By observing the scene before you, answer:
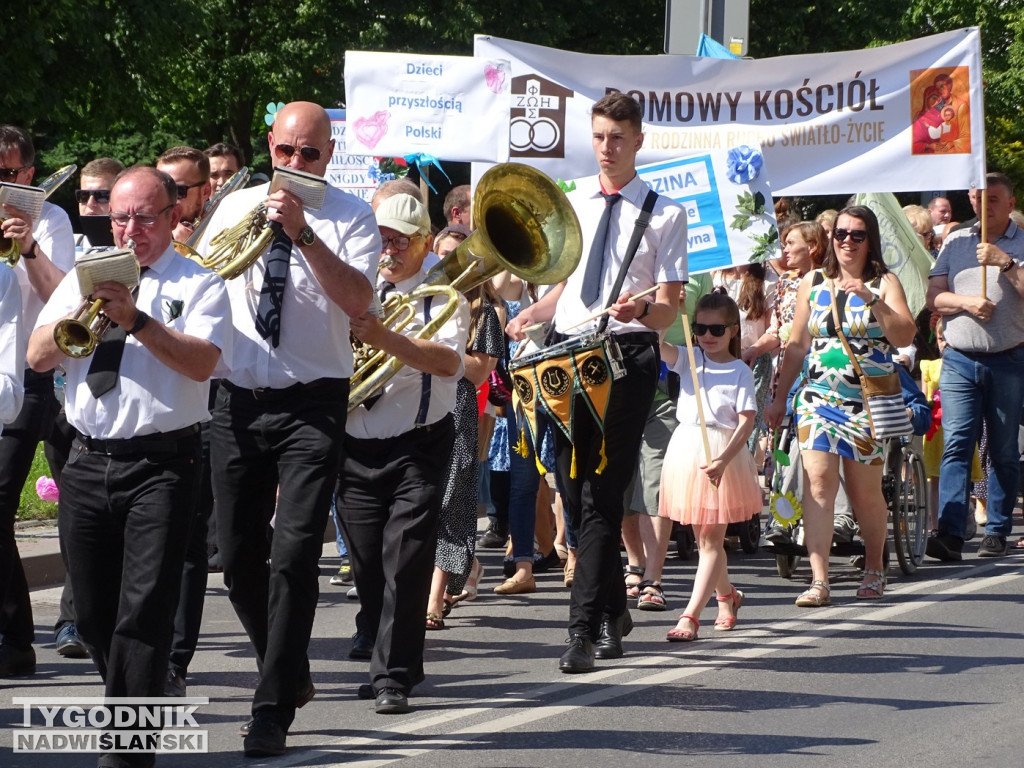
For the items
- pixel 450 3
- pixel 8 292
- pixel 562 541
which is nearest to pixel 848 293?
pixel 562 541

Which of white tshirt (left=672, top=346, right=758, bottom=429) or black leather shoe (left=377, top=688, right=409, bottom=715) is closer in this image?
black leather shoe (left=377, top=688, right=409, bottom=715)

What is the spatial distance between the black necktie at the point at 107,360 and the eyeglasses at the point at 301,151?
795 mm

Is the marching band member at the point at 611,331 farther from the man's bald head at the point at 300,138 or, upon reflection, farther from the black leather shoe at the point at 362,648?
the man's bald head at the point at 300,138

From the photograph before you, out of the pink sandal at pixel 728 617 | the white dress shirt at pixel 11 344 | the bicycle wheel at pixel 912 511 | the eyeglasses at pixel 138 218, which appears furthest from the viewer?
the bicycle wheel at pixel 912 511

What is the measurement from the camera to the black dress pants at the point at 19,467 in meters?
6.58

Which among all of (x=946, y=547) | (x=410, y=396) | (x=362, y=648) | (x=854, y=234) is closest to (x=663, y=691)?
(x=362, y=648)

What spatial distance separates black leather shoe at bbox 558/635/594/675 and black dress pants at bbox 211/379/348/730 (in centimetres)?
145

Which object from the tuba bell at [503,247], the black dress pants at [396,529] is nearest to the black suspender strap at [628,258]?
the tuba bell at [503,247]

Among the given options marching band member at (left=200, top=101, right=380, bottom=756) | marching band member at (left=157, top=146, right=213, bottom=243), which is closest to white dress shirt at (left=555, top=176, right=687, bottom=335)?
marching band member at (left=200, top=101, right=380, bottom=756)

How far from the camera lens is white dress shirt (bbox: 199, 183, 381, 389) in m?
5.57

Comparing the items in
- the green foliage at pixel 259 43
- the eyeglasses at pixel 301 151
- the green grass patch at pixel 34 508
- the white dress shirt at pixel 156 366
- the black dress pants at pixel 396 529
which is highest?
the green foliage at pixel 259 43

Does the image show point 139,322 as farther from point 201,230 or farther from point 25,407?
point 25,407

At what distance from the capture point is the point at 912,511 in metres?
10.0

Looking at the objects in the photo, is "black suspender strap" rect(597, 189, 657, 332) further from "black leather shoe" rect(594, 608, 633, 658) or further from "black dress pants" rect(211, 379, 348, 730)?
"black dress pants" rect(211, 379, 348, 730)
